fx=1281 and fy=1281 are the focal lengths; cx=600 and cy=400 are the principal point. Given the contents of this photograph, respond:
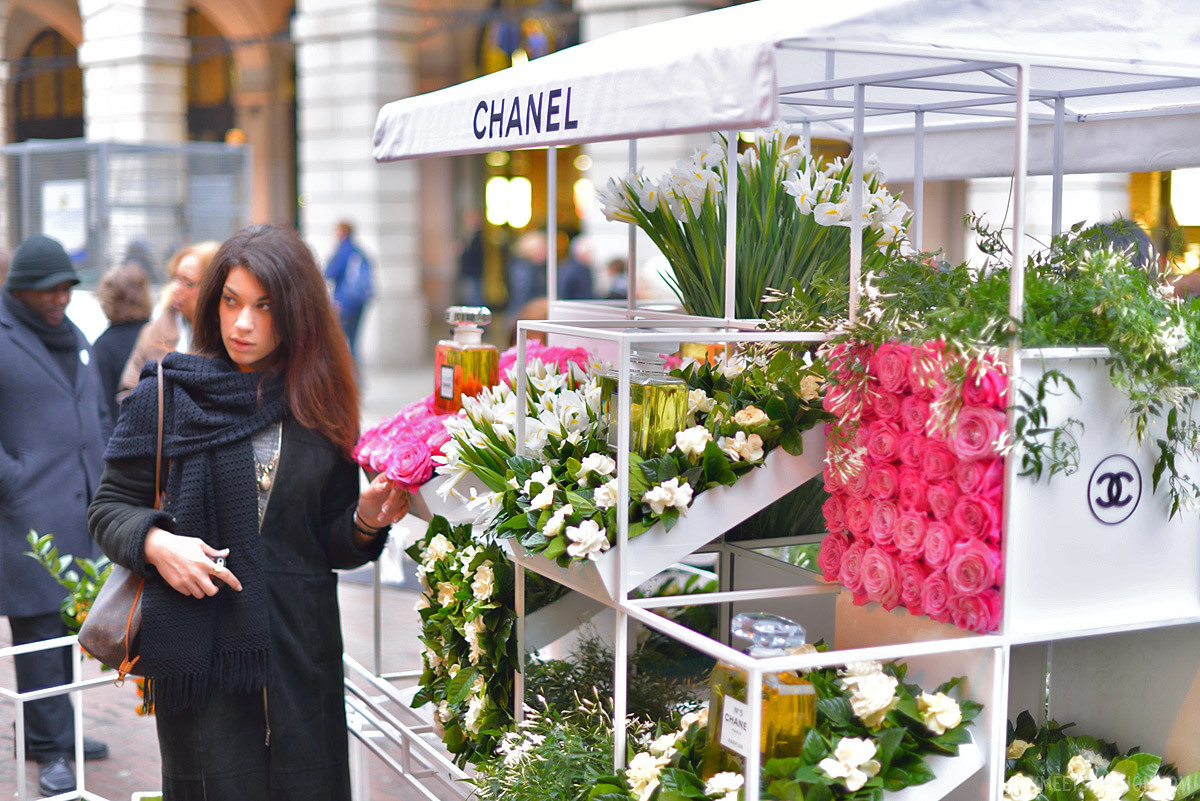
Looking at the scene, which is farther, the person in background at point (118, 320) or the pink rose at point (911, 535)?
the person in background at point (118, 320)

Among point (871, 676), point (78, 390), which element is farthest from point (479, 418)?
point (78, 390)

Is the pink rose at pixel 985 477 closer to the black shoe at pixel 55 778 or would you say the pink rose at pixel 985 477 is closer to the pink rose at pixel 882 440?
the pink rose at pixel 882 440

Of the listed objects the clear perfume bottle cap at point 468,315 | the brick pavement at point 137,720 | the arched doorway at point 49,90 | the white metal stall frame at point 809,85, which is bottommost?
the brick pavement at point 137,720

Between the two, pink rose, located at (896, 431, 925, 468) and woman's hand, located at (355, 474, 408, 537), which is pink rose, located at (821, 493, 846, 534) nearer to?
pink rose, located at (896, 431, 925, 468)

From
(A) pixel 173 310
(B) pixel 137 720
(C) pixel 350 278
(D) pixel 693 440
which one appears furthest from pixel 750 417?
(C) pixel 350 278

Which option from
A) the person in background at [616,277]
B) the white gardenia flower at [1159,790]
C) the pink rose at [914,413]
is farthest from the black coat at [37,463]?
the person in background at [616,277]

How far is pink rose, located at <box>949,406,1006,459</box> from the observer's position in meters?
2.48

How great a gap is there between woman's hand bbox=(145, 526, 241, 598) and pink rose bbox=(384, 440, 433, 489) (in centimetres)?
48

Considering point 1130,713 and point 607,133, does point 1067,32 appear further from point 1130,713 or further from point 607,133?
point 1130,713

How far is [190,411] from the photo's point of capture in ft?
10.3

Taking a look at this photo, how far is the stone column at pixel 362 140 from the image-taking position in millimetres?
→ 17359

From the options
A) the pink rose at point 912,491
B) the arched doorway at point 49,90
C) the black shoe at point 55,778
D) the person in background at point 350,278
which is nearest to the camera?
the pink rose at point 912,491

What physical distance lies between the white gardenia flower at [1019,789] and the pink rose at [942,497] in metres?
0.63

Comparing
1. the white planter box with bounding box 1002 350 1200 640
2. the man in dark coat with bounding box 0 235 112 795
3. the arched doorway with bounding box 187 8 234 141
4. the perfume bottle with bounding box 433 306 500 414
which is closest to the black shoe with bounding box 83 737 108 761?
the man in dark coat with bounding box 0 235 112 795
